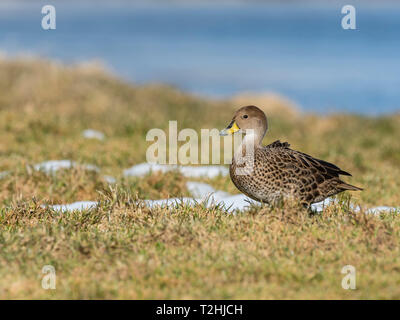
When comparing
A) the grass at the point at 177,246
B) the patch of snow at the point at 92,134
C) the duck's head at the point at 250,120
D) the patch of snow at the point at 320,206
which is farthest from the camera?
the patch of snow at the point at 92,134

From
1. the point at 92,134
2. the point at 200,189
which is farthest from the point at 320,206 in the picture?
the point at 92,134

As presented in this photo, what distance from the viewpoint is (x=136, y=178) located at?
823 cm

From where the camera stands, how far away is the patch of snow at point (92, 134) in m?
11.4

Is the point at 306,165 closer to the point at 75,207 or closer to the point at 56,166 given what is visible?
the point at 75,207

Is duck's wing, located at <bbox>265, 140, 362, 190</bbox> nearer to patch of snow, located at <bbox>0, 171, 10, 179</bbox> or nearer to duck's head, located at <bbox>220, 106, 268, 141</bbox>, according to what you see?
duck's head, located at <bbox>220, 106, 268, 141</bbox>

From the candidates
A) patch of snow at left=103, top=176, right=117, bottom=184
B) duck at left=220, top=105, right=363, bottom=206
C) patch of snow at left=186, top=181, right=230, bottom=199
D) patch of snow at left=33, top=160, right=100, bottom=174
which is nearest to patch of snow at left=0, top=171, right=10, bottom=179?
patch of snow at left=33, top=160, right=100, bottom=174

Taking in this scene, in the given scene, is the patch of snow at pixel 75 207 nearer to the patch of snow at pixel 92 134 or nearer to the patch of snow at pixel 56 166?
the patch of snow at pixel 56 166

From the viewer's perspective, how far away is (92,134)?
38.0 ft

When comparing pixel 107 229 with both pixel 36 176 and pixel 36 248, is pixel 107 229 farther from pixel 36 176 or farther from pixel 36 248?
pixel 36 176

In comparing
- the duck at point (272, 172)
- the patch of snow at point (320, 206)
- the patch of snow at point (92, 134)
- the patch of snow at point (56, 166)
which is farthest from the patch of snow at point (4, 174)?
the patch of snow at point (320, 206)

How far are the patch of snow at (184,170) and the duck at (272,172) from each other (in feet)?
9.25

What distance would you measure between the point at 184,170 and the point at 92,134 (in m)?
3.16

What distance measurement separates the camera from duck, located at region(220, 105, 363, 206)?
5.36m
